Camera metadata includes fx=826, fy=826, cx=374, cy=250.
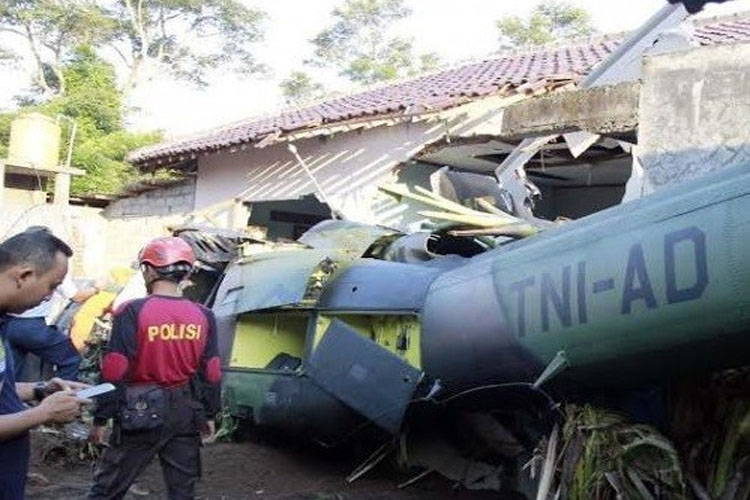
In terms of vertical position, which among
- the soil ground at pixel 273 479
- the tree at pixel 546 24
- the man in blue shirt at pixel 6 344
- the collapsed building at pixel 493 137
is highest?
the tree at pixel 546 24

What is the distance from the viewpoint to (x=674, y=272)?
9.49 feet

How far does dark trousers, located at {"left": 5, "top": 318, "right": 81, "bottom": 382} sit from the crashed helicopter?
1154 mm

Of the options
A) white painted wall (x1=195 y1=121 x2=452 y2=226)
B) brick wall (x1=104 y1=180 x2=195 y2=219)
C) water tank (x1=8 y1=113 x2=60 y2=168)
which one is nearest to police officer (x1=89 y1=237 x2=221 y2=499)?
white painted wall (x1=195 y1=121 x2=452 y2=226)

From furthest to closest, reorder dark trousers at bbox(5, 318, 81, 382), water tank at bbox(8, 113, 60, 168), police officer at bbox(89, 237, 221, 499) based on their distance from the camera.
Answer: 1. water tank at bbox(8, 113, 60, 168)
2. dark trousers at bbox(5, 318, 81, 382)
3. police officer at bbox(89, 237, 221, 499)

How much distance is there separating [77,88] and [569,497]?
85.8ft

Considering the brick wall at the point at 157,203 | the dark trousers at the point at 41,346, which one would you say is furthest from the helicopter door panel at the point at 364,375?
the brick wall at the point at 157,203

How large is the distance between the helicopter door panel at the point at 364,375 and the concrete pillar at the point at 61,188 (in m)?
14.2

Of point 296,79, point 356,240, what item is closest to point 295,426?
point 356,240

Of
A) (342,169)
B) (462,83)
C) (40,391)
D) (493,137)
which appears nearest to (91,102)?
(342,169)

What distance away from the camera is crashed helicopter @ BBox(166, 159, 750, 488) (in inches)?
113

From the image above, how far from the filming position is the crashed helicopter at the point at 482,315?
2.87 meters

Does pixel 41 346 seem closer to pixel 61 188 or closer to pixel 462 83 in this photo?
pixel 462 83

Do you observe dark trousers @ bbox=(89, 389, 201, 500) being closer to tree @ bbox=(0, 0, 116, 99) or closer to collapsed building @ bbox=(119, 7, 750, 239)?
collapsed building @ bbox=(119, 7, 750, 239)

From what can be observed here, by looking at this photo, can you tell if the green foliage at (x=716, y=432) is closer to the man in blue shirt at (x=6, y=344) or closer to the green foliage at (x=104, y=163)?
the man in blue shirt at (x=6, y=344)
